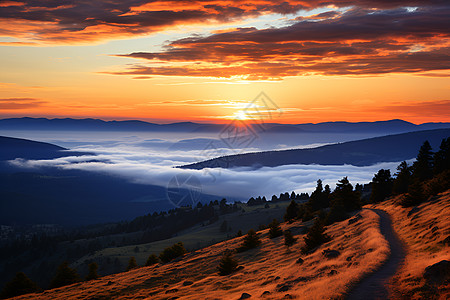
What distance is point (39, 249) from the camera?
164375mm

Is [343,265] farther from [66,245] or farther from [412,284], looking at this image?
[66,245]

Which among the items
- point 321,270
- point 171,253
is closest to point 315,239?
point 321,270

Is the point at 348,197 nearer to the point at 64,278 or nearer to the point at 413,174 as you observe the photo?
the point at 413,174

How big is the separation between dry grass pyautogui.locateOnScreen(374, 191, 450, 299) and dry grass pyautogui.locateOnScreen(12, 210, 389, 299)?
5.66 feet

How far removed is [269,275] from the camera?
27234 mm

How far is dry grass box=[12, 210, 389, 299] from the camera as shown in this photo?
1968cm

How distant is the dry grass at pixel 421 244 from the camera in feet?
51.0

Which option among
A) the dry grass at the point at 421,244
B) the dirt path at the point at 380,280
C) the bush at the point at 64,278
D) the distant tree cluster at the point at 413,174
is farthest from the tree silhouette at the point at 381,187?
the bush at the point at 64,278

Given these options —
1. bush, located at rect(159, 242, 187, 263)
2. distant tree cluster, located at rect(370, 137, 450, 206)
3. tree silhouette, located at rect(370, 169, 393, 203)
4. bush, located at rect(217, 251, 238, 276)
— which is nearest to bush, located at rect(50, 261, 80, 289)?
bush, located at rect(159, 242, 187, 263)

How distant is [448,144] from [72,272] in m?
64.0

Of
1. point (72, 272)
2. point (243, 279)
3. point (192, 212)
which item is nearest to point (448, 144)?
point (243, 279)

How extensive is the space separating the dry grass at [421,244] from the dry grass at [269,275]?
1726 millimetres

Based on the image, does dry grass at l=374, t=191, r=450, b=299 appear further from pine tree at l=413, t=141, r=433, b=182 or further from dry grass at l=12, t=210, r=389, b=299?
pine tree at l=413, t=141, r=433, b=182

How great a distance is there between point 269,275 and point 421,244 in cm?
1085
